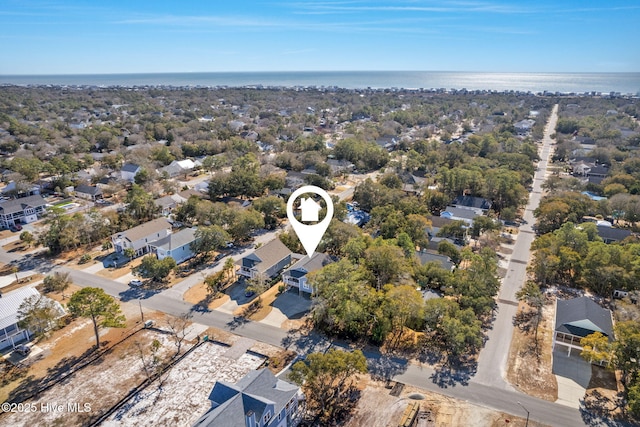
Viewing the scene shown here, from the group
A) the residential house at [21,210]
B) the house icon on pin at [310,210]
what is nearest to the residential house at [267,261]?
the house icon on pin at [310,210]

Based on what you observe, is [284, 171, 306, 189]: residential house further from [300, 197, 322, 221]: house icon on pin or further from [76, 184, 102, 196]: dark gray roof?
[76, 184, 102, 196]: dark gray roof

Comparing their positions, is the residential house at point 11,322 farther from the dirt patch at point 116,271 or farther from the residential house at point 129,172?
the residential house at point 129,172

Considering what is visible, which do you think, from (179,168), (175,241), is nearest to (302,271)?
(175,241)

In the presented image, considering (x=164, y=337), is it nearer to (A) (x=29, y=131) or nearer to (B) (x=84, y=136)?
(B) (x=84, y=136)

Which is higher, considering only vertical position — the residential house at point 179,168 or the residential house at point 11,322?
the residential house at point 179,168

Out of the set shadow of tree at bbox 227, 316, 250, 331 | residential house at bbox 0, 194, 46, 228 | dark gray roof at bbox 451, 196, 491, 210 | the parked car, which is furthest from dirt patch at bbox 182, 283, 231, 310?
dark gray roof at bbox 451, 196, 491, 210

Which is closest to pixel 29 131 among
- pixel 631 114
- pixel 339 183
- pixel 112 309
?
pixel 339 183

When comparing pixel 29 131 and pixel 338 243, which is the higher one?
pixel 29 131
